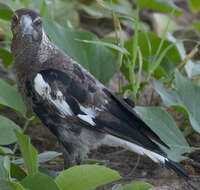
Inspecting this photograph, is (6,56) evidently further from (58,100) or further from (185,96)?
(185,96)

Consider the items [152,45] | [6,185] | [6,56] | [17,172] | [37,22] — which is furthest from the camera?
[152,45]

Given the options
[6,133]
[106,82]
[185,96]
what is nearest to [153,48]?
[106,82]

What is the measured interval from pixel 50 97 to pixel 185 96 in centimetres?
102

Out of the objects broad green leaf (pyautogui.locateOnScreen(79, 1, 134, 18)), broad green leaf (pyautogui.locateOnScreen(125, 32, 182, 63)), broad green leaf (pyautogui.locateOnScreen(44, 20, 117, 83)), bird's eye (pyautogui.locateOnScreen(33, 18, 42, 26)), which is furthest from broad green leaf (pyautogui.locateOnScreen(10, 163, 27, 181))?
broad green leaf (pyautogui.locateOnScreen(79, 1, 134, 18))

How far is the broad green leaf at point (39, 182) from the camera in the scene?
7.12 ft

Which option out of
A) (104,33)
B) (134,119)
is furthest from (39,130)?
(104,33)

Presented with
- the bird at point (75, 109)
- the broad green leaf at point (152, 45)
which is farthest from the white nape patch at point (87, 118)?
the broad green leaf at point (152, 45)

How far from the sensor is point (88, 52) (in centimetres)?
351

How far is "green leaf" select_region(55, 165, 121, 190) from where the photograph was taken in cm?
213

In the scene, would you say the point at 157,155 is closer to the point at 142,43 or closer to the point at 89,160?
the point at 89,160

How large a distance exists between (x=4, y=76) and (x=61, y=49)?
987 millimetres

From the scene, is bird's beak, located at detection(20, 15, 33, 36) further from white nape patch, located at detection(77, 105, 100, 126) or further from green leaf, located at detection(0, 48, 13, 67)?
green leaf, located at detection(0, 48, 13, 67)

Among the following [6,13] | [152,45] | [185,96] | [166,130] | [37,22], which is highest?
[37,22]

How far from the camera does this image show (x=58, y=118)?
111 inches
